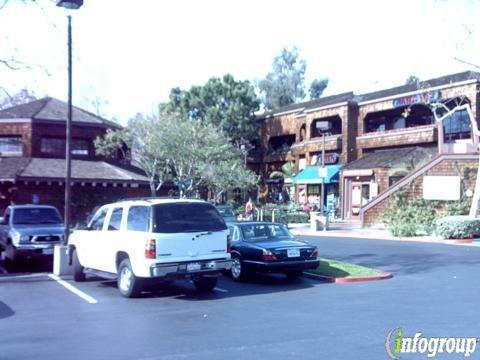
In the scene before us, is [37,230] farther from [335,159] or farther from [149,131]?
[335,159]

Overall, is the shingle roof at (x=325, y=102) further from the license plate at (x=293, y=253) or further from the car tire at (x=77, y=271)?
the car tire at (x=77, y=271)

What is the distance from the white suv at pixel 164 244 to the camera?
1168 centimetres

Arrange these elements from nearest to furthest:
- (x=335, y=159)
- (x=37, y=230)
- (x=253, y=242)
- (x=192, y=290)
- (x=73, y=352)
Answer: (x=73, y=352) → (x=192, y=290) → (x=253, y=242) → (x=37, y=230) → (x=335, y=159)

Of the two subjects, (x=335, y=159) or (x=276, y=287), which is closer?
(x=276, y=287)

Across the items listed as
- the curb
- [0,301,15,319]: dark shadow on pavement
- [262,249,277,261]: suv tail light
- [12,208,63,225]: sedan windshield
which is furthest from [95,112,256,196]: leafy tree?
[0,301,15,319]: dark shadow on pavement

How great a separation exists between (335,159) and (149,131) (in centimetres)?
1622

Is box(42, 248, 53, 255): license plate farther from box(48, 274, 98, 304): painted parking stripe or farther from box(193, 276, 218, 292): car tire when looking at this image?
box(193, 276, 218, 292): car tire

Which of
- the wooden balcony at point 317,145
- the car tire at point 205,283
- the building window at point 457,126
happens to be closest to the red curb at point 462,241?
the building window at point 457,126

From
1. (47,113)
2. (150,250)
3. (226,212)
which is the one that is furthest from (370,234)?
(150,250)

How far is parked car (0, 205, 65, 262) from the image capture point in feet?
55.2

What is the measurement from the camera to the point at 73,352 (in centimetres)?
779

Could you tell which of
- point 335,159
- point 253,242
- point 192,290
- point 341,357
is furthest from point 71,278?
point 335,159

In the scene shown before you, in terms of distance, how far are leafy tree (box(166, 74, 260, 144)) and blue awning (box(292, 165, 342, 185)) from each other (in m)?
6.44

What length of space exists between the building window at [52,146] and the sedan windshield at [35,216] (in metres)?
18.0
